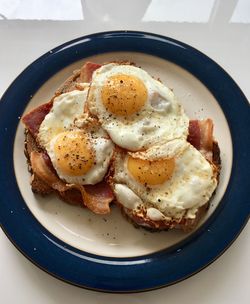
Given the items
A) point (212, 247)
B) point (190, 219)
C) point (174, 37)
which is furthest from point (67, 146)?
point (174, 37)

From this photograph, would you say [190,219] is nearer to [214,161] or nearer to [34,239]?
[214,161]

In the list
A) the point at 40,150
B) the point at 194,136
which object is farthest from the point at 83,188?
the point at 194,136

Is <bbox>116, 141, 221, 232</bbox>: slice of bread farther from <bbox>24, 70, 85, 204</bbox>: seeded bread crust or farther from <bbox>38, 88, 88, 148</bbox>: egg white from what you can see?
<bbox>38, 88, 88, 148</bbox>: egg white

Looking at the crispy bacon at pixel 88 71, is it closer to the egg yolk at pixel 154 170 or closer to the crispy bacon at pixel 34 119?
the crispy bacon at pixel 34 119

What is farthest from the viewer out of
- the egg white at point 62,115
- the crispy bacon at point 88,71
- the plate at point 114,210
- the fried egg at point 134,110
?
the crispy bacon at point 88,71

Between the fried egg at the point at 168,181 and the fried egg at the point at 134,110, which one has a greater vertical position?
the fried egg at the point at 134,110

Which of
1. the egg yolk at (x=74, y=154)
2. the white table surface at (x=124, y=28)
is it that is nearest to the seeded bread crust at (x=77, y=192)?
the egg yolk at (x=74, y=154)

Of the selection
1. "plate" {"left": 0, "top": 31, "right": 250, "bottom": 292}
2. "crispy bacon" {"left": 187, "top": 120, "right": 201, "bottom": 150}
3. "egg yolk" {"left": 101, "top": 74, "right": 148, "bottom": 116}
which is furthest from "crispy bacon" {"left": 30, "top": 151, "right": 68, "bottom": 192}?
"crispy bacon" {"left": 187, "top": 120, "right": 201, "bottom": 150}
